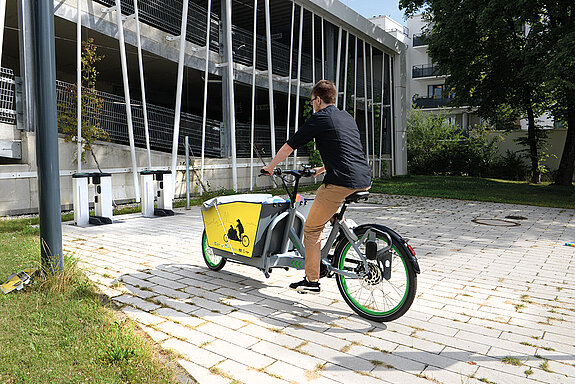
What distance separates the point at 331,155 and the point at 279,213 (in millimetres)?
995

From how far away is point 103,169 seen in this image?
37.6 ft

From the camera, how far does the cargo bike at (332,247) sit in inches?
151

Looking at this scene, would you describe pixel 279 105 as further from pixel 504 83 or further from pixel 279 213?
pixel 279 213

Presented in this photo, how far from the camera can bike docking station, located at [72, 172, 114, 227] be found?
838 cm

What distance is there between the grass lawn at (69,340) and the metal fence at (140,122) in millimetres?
7628

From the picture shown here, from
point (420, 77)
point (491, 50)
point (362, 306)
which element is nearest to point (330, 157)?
point (362, 306)

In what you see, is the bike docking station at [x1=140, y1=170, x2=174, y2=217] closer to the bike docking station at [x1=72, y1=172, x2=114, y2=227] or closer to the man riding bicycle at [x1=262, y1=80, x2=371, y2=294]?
the bike docking station at [x1=72, y1=172, x2=114, y2=227]

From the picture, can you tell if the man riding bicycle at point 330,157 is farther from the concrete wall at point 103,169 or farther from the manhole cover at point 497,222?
the concrete wall at point 103,169

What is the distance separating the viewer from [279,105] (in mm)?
26641

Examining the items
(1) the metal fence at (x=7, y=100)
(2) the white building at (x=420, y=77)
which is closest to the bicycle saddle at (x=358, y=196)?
(1) the metal fence at (x=7, y=100)

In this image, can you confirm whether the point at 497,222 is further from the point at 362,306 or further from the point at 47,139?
the point at 47,139

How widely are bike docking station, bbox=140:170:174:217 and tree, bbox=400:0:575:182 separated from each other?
11.8 m

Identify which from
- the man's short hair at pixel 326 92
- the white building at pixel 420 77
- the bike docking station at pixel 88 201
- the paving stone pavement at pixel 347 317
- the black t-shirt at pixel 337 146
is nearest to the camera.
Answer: the paving stone pavement at pixel 347 317

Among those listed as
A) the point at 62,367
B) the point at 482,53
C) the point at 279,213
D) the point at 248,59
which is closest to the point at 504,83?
the point at 482,53
